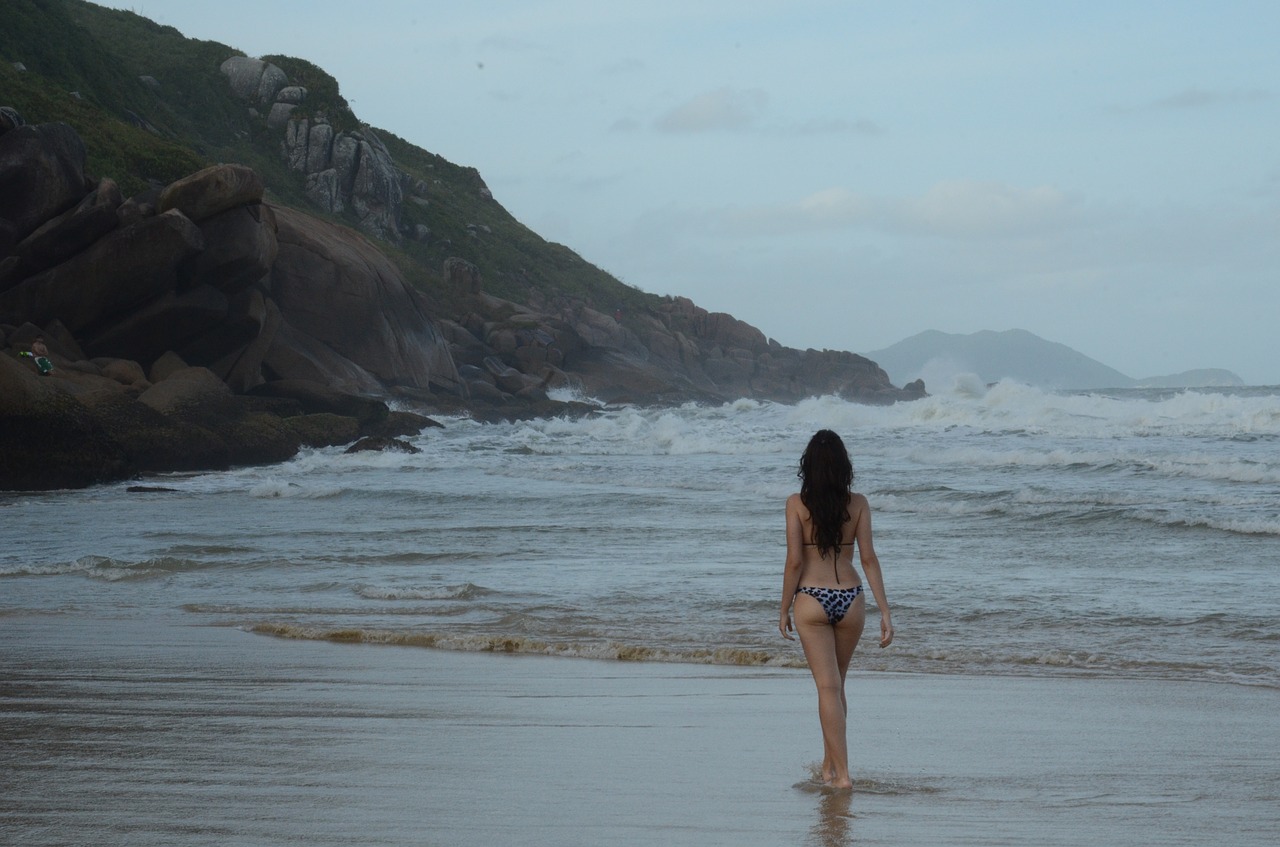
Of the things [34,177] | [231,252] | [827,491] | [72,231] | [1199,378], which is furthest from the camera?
[1199,378]

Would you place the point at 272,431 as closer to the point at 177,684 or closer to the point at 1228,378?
the point at 177,684

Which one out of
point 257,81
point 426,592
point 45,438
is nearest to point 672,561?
point 426,592

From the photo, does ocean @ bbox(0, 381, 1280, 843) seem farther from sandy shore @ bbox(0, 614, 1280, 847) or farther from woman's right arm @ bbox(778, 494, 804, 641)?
woman's right arm @ bbox(778, 494, 804, 641)

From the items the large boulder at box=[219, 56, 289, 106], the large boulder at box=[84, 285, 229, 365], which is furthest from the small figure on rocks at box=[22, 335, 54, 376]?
the large boulder at box=[219, 56, 289, 106]

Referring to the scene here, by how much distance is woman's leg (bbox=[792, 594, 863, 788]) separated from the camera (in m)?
4.82

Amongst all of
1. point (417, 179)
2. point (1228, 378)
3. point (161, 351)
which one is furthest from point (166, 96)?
point (1228, 378)

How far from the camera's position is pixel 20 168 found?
1067 inches

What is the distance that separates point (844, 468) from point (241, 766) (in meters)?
2.71

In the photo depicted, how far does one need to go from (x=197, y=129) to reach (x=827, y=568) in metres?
67.1

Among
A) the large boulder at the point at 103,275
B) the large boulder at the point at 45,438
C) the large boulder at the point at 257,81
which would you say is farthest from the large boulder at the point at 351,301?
the large boulder at the point at 257,81

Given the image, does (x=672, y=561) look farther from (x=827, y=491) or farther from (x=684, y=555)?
(x=827, y=491)

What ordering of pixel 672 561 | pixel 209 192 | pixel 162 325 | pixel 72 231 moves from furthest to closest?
1. pixel 209 192
2. pixel 162 325
3. pixel 72 231
4. pixel 672 561

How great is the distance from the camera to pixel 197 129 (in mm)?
65312

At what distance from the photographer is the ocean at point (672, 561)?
28.9ft
